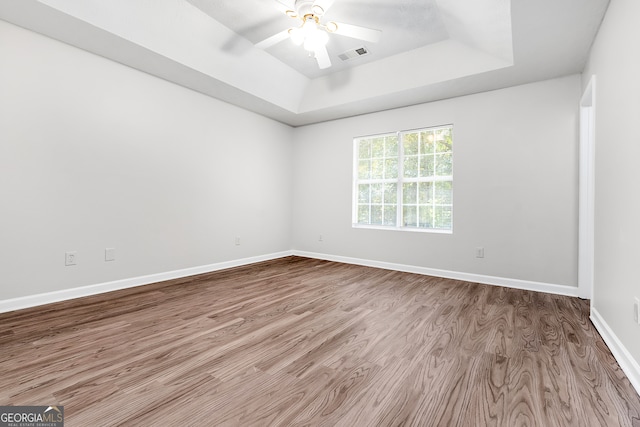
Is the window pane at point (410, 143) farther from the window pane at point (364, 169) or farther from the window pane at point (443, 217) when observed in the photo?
the window pane at point (443, 217)

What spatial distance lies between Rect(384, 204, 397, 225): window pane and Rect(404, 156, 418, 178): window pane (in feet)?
1.79

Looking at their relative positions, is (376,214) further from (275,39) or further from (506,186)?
(275,39)

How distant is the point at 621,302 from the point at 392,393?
1597 mm

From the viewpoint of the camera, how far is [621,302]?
185cm

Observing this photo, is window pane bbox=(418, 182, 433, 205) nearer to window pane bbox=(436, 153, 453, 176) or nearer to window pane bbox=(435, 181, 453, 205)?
window pane bbox=(435, 181, 453, 205)

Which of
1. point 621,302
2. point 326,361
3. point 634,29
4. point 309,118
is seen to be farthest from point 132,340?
point 309,118

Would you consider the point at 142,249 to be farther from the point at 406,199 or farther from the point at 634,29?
the point at 634,29

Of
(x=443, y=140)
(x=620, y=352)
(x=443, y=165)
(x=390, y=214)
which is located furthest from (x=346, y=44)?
(x=620, y=352)

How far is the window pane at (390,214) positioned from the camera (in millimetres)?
4723

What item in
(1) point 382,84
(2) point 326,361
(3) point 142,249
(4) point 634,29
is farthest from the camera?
(1) point 382,84

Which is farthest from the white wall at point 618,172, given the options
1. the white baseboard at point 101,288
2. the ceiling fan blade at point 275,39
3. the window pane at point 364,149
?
the white baseboard at point 101,288

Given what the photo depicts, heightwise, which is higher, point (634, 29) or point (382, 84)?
point (382, 84)

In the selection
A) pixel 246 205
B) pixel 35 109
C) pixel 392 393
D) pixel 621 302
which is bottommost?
pixel 392 393

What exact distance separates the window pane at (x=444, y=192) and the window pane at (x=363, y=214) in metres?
1.18
